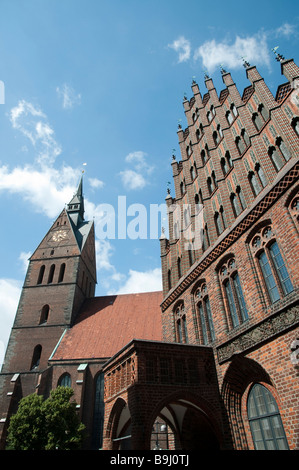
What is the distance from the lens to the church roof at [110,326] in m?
26.5

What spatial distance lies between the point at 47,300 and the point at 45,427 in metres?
14.7

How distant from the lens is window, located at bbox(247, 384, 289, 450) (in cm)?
863

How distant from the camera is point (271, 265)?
9.71 meters

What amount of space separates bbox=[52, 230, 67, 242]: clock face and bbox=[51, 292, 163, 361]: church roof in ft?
26.8

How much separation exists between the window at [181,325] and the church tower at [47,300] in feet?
50.9

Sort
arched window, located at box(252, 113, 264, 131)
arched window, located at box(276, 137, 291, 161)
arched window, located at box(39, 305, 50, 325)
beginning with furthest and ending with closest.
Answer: arched window, located at box(39, 305, 50, 325) < arched window, located at box(252, 113, 264, 131) < arched window, located at box(276, 137, 291, 161)

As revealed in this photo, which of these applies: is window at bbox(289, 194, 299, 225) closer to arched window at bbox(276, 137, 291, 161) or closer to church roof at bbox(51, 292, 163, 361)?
arched window at bbox(276, 137, 291, 161)

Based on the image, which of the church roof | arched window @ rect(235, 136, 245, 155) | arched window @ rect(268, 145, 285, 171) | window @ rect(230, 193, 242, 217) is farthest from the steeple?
arched window @ rect(268, 145, 285, 171)

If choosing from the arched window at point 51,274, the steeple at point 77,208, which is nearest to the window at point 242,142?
the arched window at point 51,274

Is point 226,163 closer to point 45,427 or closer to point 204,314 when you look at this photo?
point 204,314

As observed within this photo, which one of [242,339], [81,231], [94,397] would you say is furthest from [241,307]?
[81,231]

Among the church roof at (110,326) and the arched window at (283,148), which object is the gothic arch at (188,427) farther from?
the church roof at (110,326)

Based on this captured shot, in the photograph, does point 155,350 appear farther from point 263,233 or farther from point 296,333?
point 263,233

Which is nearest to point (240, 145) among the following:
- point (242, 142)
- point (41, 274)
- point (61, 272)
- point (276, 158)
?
point (242, 142)
